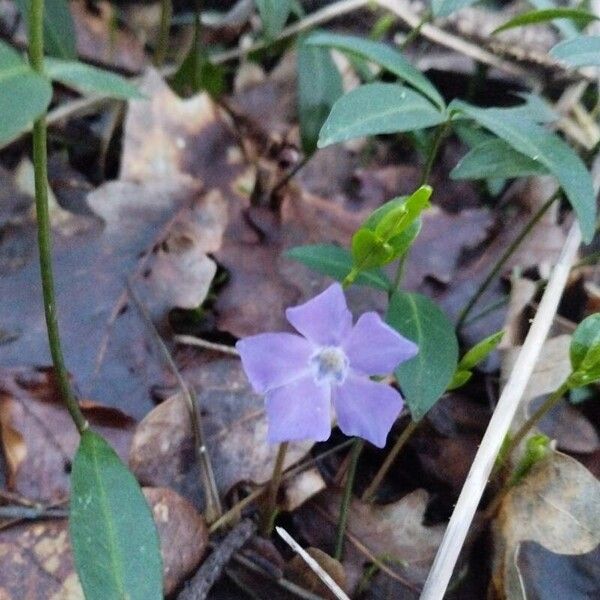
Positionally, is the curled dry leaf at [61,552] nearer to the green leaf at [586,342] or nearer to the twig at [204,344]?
the twig at [204,344]

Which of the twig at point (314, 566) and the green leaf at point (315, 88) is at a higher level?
the green leaf at point (315, 88)

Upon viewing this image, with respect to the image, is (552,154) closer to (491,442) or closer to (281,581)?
(491,442)

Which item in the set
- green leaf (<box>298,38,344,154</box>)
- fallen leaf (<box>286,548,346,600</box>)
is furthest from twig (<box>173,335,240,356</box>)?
green leaf (<box>298,38,344,154</box>)

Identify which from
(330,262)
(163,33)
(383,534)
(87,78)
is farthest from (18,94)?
(163,33)

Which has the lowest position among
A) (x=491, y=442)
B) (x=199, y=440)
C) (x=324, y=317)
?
(x=199, y=440)

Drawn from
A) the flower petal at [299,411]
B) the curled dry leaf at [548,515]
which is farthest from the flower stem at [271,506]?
the curled dry leaf at [548,515]

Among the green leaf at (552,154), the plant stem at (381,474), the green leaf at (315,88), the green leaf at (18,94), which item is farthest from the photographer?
the green leaf at (315,88)
